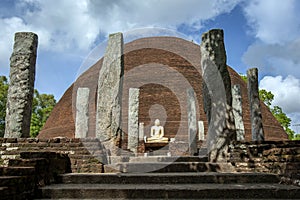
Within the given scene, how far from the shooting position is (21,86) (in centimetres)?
614

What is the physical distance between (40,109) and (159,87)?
56.4 ft

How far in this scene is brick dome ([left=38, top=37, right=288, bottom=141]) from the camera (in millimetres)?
18703

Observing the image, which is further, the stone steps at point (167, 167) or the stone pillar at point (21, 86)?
the stone pillar at point (21, 86)

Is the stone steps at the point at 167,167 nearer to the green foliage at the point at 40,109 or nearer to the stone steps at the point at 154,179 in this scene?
the stone steps at the point at 154,179

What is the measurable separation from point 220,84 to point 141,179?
3307 millimetres

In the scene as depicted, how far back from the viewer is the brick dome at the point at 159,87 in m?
18.7

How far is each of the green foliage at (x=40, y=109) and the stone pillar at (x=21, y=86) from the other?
74.0 feet

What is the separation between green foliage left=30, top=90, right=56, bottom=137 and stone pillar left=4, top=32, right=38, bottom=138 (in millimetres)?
22566

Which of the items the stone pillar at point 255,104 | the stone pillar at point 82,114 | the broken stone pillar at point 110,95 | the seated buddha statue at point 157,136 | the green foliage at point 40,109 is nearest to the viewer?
the broken stone pillar at point 110,95

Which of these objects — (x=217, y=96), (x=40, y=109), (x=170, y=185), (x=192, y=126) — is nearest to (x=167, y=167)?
(x=170, y=185)

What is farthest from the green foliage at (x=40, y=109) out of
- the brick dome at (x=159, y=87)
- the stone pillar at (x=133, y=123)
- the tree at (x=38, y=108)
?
the stone pillar at (x=133, y=123)

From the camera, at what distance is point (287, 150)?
420cm

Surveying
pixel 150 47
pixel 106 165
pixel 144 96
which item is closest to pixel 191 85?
pixel 144 96

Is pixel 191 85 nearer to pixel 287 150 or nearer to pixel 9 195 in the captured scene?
pixel 287 150
